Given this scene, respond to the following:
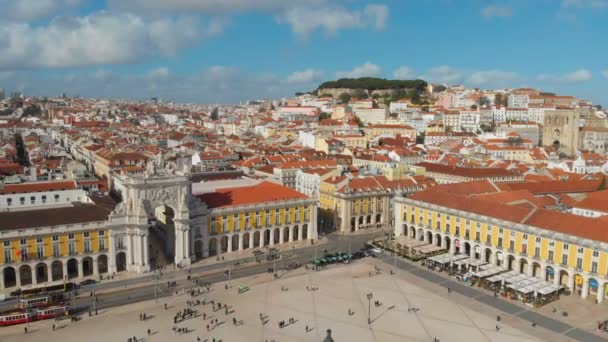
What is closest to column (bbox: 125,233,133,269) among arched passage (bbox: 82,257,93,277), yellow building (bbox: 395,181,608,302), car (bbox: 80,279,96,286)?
arched passage (bbox: 82,257,93,277)

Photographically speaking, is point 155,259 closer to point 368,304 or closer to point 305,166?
point 368,304

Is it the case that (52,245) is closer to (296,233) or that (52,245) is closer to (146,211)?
(146,211)

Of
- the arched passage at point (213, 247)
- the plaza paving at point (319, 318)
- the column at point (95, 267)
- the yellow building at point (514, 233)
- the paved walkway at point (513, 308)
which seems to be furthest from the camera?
the arched passage at point (213, 247)

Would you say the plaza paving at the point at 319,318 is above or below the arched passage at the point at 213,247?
below

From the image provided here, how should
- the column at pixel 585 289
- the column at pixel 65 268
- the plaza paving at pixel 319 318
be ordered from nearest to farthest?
the plaza paving at pixel 319 318
the column at pixel 585 289
the column at pixel 65 268

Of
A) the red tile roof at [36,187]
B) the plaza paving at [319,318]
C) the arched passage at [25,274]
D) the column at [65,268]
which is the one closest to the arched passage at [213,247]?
the plaza paving at [319,318]

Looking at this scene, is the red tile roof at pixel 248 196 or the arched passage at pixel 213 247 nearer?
the arched passage at pixel 213 247

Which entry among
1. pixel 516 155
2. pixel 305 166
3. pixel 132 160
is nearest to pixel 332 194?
pixel 305 166

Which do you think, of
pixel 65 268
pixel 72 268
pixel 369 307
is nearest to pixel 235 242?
pixel 72 268

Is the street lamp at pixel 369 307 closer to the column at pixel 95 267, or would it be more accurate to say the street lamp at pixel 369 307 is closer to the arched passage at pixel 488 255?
the arched passage at pixel 488 255

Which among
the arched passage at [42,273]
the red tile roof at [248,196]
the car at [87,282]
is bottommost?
the car at [87,282]
